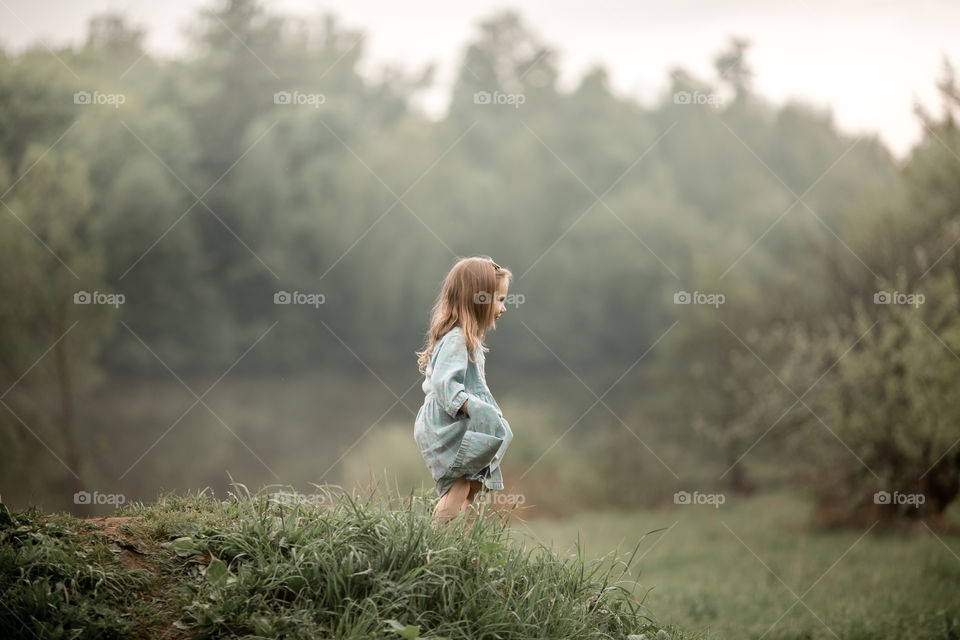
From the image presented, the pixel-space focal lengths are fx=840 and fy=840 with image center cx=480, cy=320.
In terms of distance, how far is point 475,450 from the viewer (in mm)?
4066

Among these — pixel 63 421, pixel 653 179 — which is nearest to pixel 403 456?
pixel 63 421

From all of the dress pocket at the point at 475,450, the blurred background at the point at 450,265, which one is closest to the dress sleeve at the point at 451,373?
the dress pocket at the point at 475,450

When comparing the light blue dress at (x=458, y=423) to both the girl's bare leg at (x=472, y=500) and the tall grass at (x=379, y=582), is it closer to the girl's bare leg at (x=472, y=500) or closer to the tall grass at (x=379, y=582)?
the girl's bare leg at (x=472, y=500)

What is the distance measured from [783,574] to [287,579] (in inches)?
310

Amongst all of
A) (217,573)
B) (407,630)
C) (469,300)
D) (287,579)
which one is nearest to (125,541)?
(217,573)

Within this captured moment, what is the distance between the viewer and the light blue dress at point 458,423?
13.3 ft

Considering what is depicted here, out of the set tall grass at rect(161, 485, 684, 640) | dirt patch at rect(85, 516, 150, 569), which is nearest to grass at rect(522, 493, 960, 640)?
tall grass at rect(161, 485, 684, 640)

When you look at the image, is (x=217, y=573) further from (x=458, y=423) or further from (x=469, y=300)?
(x=469, y=300)

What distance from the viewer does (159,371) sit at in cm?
2117

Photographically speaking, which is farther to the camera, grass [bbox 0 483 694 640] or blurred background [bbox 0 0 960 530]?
blurred background [bbox 0 0 960 530]

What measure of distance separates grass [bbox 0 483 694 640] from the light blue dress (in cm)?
29

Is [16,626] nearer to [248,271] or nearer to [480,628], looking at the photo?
[480,628]

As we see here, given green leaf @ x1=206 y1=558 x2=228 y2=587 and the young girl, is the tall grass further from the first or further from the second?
the young girl

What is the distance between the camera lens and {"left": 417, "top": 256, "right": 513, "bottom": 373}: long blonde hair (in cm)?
422
